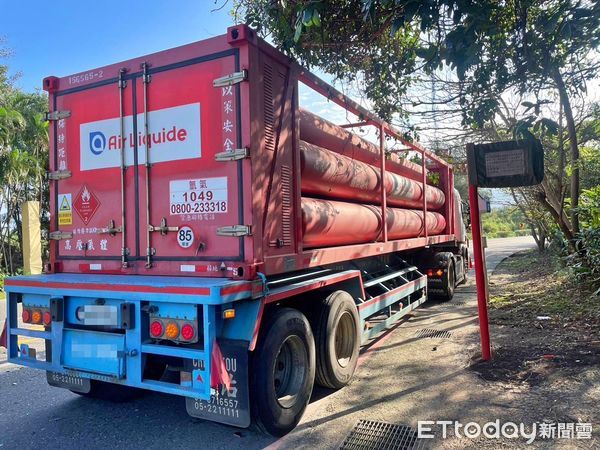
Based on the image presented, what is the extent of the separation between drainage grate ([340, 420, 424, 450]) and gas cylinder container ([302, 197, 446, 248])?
5.62 ft

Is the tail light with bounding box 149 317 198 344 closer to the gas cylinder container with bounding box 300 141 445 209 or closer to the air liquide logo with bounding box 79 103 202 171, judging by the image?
the air liquide logo with bounding box 79 103 202 171

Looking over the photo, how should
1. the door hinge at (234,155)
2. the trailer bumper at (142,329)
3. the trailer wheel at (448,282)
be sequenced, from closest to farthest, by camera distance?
the trailer bumper at (142,329), the door hinge at (234,155), the trailer wheel at (448,282)

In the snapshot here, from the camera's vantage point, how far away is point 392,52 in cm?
636

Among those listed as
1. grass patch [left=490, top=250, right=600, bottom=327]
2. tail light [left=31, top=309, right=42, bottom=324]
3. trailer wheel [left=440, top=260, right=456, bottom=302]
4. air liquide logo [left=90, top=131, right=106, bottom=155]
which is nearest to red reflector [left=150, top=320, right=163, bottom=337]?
tail light [left=31, top=309, right=42, bottom=324]

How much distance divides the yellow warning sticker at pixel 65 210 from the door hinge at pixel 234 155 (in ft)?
5.98

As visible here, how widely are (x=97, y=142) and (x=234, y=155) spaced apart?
1579 millimetres

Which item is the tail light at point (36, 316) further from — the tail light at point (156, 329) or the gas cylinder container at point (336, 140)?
the gas cylinder container at point (336, 140)

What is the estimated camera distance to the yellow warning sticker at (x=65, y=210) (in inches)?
173

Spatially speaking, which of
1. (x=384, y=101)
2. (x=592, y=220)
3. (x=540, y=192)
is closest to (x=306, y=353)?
(x=384, y=101)

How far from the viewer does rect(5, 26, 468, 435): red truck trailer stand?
3342 millimetres

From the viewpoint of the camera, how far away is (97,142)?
13.9 ft

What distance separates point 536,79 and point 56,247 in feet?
17.2

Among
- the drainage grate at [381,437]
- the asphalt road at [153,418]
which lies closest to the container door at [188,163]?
the asphalt road at [153,418]

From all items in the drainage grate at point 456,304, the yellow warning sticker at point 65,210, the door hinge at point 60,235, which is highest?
the yellow warning sticker at point 65,210
